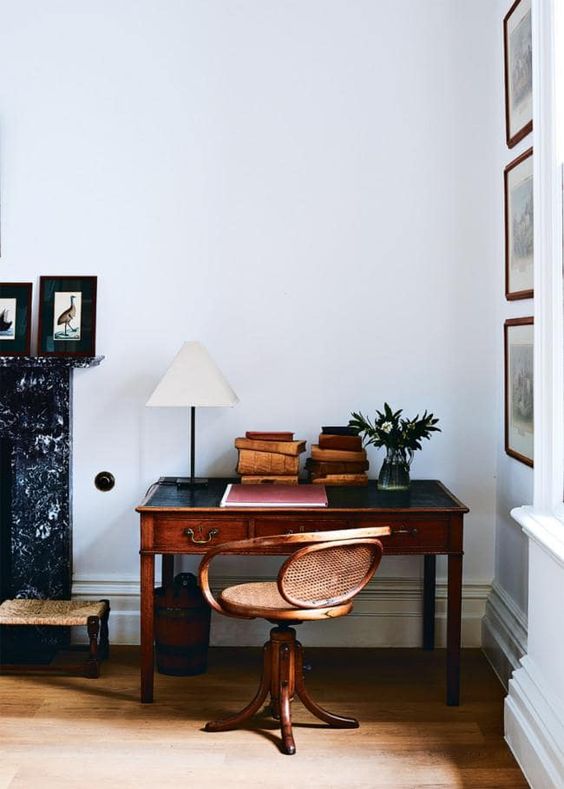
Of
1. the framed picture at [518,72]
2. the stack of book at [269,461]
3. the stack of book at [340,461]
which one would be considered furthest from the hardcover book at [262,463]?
the framed picture at [518,72]

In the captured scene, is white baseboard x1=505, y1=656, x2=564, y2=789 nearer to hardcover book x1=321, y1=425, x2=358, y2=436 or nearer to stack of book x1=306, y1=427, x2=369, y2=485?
stack of book x1=306, y1=427, x2=369, y2=485

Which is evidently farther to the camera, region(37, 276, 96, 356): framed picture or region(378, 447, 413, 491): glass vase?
region(37, 276, 96, 356): framed picture

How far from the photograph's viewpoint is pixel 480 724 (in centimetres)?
338

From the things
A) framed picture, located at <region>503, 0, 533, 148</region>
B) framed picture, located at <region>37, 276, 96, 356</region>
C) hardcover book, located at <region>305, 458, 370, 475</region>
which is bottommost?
hardcover book, located at <region>305, 458, 370, 475</region>

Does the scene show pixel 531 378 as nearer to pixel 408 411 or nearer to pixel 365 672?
pixel 408 411

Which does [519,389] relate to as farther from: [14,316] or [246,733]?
[14,316]

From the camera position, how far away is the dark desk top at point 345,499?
3512 millimetres

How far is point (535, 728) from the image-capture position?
2914mm

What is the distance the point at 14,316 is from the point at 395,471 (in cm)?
179

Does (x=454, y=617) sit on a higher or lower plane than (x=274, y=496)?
lower

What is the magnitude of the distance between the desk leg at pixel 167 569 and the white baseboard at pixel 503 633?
138 cm

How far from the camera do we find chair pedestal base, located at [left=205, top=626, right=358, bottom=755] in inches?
127

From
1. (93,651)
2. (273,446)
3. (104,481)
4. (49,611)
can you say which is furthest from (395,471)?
(49,611)

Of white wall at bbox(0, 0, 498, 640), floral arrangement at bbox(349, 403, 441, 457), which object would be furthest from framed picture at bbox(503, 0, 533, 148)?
floral arrangement at bbox(349, 403, 441, 457)
